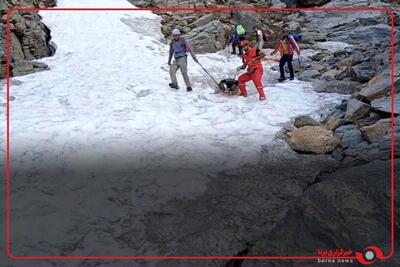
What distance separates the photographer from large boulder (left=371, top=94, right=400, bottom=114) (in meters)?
7.89

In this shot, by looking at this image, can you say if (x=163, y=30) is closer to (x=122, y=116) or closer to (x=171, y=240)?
(x=122, y=116)

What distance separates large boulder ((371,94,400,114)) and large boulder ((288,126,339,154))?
1268 millimetres

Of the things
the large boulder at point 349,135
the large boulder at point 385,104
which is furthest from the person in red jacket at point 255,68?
the large boulder at point 385,104

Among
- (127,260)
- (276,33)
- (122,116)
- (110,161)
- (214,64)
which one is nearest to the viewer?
(127,260)

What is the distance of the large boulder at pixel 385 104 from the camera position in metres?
7.89

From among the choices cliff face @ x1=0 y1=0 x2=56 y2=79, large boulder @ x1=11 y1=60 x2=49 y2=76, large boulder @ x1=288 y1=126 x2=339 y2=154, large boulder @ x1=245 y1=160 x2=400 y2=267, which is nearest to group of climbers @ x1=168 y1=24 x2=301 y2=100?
large boulder @ x1=288 y1=126 x2=339 y2=154

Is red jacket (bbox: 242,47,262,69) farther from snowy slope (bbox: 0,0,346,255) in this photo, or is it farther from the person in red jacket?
snowy slope (bbox: 0,0,346,255)

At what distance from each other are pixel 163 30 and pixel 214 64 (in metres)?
6.09

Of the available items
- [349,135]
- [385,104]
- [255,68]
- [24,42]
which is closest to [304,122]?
[349,135]

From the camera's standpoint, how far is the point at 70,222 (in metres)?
5.71

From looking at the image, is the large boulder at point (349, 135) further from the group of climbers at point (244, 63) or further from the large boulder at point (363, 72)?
the large boulder at point (363, 72)

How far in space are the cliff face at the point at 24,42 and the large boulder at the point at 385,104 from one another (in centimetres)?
1223

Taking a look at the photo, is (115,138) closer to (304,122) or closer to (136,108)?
(136,108)

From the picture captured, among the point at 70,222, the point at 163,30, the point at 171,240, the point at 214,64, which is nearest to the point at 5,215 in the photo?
the point at 70,222
